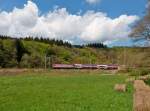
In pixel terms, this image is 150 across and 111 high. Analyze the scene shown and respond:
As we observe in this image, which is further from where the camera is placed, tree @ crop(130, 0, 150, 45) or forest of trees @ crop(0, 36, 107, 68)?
forest of trees @ crop(0, 36, 107, 68)

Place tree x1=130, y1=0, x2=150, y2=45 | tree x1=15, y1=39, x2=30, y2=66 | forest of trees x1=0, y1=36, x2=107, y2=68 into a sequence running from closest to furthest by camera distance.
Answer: tree x1=130, y1=0, x2=150, y2=45 → forest of trees x1=0, y1=36, x2=107, y2=68 → tree x1=15, y1=39, x2=30, y2=66

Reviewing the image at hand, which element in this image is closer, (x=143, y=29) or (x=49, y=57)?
(x=143, y=29)

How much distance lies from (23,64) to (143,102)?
12803 centimetres

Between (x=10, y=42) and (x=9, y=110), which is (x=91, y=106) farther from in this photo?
(x=10, y=42)

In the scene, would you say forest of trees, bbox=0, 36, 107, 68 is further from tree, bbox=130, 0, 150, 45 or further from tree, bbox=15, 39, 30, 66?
tree, bbox=130, 0, 150, 45

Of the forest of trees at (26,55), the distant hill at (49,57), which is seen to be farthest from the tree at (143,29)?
the forest of trees at (26,55)

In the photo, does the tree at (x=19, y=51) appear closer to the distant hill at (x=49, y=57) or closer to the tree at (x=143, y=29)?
the distant hill at (x=49, y=57)

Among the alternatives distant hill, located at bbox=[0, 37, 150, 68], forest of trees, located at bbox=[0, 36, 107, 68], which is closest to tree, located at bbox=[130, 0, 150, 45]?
distant hill, located at bbox=[0, 37, 150, 68]

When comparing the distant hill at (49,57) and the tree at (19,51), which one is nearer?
the distant hill at (49,57)

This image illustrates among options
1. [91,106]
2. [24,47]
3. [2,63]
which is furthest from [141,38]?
[24,47]

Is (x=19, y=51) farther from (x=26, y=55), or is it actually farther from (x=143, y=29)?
(x=143, y=29)

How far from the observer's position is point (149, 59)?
197 feet

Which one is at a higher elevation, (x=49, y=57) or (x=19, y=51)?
(x=19, y=51)

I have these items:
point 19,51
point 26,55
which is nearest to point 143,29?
point 26,55
